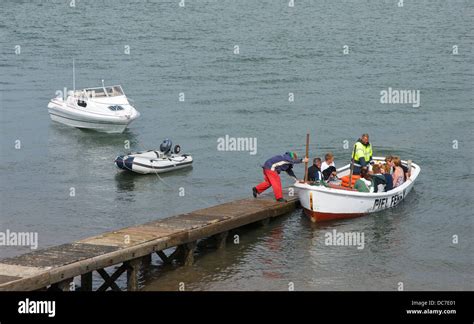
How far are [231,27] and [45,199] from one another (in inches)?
1274

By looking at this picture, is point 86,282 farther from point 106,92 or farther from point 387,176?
point 106,92

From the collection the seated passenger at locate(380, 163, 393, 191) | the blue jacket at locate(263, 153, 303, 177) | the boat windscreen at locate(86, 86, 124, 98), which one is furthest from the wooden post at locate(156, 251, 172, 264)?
the boat windscreen at locate(86, 86, 124, 98)

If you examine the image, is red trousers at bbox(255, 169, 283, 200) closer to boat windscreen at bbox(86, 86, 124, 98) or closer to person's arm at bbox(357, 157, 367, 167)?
person's arm at bbox(357, 157, 367, 167)

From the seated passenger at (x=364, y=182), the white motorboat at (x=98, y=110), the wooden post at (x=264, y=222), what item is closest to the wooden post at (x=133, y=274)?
the wooden post at (x=264, y=222)

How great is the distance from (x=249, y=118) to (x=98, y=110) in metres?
6.91

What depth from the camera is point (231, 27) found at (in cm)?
6138

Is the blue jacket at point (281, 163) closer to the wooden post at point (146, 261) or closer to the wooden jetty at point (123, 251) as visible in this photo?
the wooden jetty at point (123, 251)

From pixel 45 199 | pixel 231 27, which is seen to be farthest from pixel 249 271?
pixel 231 27

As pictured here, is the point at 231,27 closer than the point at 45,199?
No

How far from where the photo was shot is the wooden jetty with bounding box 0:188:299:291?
63.5ft

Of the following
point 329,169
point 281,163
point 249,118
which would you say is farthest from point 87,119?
point 281,163

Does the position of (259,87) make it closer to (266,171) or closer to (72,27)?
(72,27)
